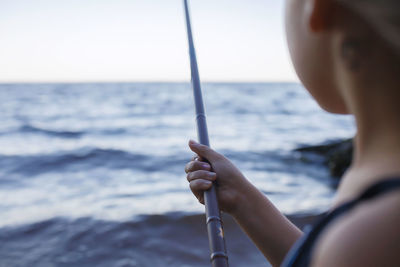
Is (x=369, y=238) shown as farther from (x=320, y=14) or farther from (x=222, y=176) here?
(x=222, y=176)

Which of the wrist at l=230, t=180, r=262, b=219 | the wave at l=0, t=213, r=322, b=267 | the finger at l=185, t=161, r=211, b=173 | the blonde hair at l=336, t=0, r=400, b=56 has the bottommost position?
the wave at l=0, t=213, r=322, b=267

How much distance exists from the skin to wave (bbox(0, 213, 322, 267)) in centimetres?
344

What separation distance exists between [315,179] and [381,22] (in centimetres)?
684

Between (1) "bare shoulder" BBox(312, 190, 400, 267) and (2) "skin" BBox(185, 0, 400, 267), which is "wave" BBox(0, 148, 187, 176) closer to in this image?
(2) "skin" BBox(185, 0, 400, 267)

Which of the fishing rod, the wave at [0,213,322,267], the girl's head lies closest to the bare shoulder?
the girl's head

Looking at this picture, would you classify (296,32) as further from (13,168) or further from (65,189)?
(13,168)

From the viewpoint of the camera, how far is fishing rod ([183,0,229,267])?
0.99 m

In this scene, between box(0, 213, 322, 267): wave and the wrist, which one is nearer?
the wrist

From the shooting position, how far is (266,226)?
1271 millimetres

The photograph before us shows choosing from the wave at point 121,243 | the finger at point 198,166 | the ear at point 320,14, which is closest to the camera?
the ear at point 320,14

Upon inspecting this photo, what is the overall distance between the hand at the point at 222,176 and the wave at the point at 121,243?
2.71 meters

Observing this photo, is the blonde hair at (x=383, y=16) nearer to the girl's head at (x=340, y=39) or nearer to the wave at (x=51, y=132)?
the girl's head at (x=340, y=39)

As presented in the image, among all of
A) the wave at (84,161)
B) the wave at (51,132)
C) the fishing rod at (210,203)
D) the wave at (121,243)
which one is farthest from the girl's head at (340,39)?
the wave at (51,132)

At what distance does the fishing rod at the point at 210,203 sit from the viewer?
993 millimetres
